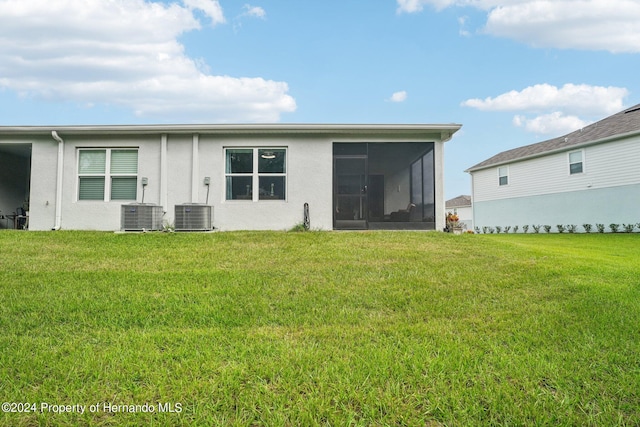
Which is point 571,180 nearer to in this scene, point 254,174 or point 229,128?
point 254,174

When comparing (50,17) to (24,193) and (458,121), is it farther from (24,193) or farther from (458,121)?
(458,121)

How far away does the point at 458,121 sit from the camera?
915cm

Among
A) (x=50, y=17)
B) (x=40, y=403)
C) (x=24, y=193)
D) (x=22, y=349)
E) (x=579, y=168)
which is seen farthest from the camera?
(x=579, y=168)

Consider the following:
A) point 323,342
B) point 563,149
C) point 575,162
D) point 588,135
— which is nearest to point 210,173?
point 323,342

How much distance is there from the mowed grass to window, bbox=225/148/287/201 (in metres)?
4.22

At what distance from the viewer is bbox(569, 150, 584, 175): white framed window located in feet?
50.0

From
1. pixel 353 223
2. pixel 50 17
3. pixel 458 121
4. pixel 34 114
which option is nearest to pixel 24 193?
pixel 34 114

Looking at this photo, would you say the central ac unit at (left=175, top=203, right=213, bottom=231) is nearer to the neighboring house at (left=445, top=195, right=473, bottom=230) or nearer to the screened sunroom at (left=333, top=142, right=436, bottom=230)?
the screened sunroom at (left=333, top=142, right=436, bottom=230)

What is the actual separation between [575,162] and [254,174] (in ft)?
47.4

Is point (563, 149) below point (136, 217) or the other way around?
the other way around

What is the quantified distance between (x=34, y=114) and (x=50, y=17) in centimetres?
329

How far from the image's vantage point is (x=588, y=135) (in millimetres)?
15508

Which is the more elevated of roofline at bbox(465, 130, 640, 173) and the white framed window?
roofline at bbox(465, 130, 640, 173)

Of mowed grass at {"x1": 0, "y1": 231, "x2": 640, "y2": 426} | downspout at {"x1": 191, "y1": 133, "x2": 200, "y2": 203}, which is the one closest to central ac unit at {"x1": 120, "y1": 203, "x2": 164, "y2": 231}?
downspout at {"x1": 191, "y1": 133, "x2": 200, "y2": 203}
